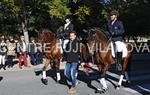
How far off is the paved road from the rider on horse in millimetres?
1260

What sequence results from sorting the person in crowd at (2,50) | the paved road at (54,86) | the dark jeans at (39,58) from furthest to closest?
the dark jeans at (39,58) → the person in crowd at (2,50) → the paved road at (54,86)

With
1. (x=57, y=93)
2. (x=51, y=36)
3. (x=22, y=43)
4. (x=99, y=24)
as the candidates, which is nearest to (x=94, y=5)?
(x=99, y=24)

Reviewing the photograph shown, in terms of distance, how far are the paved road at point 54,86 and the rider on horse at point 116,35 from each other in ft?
4.13

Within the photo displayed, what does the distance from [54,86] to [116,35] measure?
308 centimetres

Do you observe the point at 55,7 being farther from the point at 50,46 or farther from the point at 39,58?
the point at 50,46

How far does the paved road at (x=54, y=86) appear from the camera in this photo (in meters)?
13.4

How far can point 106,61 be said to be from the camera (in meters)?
14.1

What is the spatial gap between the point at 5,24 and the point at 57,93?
2157 centimetres

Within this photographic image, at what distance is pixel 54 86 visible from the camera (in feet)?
48.4

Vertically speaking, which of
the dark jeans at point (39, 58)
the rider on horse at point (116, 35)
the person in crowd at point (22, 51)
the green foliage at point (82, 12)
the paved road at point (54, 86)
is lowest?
the paved road at point (54, 86)

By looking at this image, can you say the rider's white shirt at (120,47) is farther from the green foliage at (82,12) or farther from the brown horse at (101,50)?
the green foliage at (82,12)

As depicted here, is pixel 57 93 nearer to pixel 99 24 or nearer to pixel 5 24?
pixel 5 24

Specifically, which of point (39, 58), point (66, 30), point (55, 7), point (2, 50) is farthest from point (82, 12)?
point (66, 30)

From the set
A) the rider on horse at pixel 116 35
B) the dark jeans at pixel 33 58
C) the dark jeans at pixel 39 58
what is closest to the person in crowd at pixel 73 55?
the rider on horse at pixel 116 35
